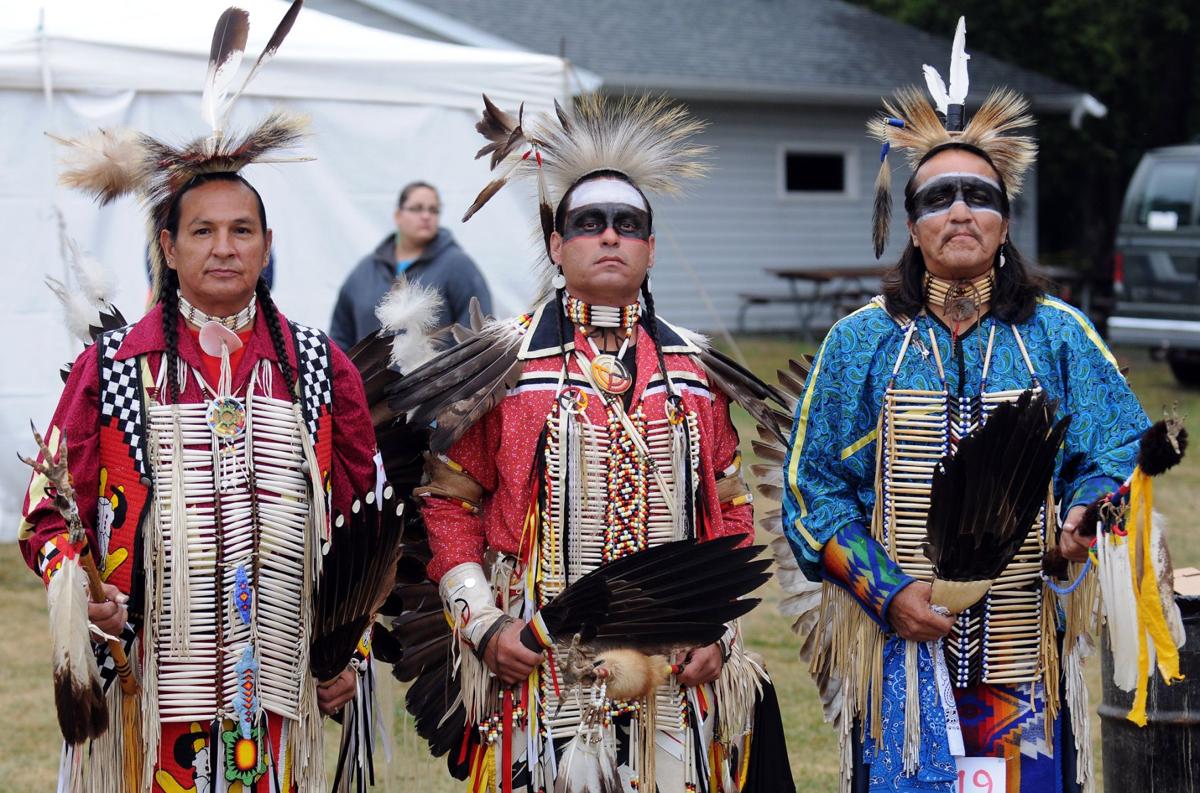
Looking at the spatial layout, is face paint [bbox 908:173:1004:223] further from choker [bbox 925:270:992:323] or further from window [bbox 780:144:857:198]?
window [bbox 780:144:857:198]

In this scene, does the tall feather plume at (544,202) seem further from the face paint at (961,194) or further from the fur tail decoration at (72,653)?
the fur tail decoration at (72,653)

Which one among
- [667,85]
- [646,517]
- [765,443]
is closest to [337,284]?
[765,443]

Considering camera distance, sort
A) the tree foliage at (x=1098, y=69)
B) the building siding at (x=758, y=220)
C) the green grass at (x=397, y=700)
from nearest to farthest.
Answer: the green grass at (x=397, y=700)
the building siding at (x=758, y=220)
the tree foliage at (x=1098, y=69)

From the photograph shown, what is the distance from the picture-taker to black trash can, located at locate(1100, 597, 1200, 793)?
12.4 feet

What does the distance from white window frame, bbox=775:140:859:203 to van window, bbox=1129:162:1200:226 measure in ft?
18.5

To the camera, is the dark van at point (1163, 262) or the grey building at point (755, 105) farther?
the grey building at point (755, 105)

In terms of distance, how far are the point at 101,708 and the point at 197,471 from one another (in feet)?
1.55

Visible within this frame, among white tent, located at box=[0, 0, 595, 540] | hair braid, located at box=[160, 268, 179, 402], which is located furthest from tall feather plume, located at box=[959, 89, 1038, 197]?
white tent, located at box=[0, 0, 595, 540]

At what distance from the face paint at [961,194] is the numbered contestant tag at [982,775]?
1119 mm

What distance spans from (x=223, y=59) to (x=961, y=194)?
61.2 inches

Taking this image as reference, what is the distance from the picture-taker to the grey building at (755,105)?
1698 centimetres

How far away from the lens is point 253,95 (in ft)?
25.1

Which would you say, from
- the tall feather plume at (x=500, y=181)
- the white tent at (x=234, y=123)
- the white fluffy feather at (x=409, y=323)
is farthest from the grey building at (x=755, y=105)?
the tall feather plume at (x=500, y=181)

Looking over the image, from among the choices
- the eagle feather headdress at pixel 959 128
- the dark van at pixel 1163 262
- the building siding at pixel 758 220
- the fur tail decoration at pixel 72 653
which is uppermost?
the building siding at pixel 758 220
